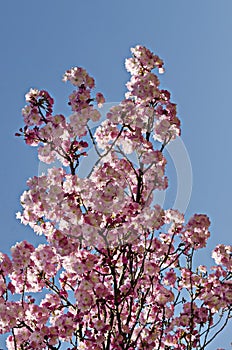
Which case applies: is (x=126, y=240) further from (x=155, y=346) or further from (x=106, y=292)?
(x=155, y=346)

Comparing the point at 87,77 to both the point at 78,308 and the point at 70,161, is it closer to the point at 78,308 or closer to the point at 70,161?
the point at 70,161

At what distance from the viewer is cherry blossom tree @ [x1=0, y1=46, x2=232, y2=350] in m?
4.10

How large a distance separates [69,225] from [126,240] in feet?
1.54

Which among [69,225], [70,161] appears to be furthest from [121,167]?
[69,225]

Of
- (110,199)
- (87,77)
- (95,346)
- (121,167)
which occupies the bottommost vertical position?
(95,346)

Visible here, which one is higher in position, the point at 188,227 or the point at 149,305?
the point at 188,227

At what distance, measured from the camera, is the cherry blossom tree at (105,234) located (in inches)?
161

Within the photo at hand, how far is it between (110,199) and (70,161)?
0.55 meters

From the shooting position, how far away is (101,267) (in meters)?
4.36

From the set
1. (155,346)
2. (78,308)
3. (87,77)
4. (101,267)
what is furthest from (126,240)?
(87,77)

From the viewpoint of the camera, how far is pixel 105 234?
4117 mm

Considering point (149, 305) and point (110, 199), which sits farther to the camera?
point (149, 305)

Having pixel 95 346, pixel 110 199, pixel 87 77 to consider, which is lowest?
pixel 95 346

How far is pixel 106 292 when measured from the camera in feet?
13.4
